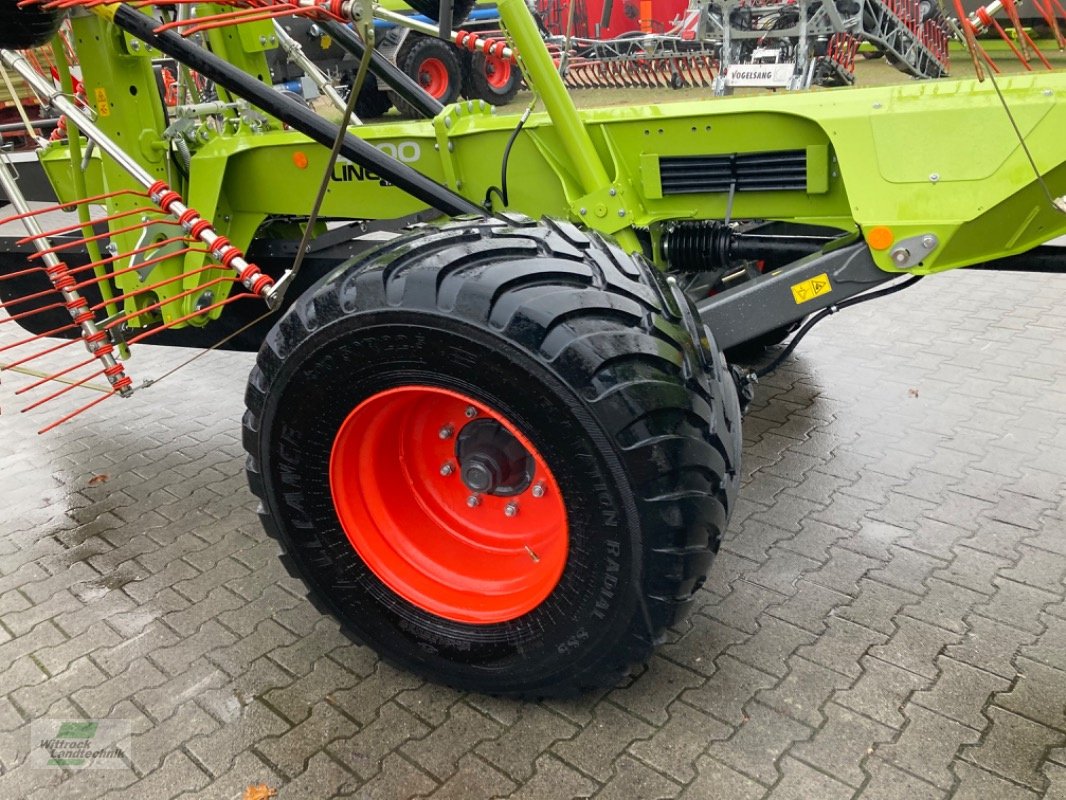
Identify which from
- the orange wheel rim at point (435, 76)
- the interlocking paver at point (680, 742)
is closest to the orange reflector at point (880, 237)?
the interlocking paver at point (680, 742)

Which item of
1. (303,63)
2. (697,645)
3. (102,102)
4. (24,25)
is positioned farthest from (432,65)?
(697,645)

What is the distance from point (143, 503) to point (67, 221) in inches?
225

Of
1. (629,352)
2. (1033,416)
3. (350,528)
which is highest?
(629,352)

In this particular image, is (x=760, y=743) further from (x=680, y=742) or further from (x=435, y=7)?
(x=435, y=7)

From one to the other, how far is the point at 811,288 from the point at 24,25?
2405 mm

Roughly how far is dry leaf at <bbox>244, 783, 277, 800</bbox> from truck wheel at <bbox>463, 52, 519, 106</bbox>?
11673 mm

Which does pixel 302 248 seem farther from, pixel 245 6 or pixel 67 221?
pixel 67 221

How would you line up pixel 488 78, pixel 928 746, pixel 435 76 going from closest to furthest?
1. pixel 928 746
2. pixel 435 76
3. pixel 488 78

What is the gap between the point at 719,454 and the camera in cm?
209

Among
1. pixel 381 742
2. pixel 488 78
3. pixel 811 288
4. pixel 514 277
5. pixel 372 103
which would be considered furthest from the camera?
pixel 488 78

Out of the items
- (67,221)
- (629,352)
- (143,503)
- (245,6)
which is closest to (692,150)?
(629,352)

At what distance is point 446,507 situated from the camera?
2666 mm

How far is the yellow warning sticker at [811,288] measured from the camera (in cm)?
269

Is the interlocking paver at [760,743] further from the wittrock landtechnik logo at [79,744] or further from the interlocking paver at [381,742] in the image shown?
the wittrock landtechnik logo at [79,744]
